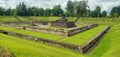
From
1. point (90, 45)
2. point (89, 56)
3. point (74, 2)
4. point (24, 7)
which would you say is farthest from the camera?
point (74, 2)

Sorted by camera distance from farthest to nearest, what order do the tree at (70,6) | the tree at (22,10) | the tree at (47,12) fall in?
the tree at (70,6) → the tree at (47,12) → the tree at (22,10)

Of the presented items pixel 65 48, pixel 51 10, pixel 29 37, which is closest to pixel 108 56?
pixel 65 48

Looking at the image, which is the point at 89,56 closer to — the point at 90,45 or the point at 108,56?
the point at 108,56

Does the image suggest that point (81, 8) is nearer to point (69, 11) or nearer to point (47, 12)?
point (69, 11)

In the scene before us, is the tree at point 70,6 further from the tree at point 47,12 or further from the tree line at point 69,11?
the tree at point 47,12

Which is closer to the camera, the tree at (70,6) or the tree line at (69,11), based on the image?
the tree line at (69,11)

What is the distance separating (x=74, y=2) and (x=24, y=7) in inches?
800

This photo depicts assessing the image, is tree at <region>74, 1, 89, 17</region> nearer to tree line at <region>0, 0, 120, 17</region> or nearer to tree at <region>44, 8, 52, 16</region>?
tree line at <region>0, 0, 120, 17</region>

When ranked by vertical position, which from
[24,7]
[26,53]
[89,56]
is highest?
[24,7]

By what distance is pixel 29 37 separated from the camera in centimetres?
2450

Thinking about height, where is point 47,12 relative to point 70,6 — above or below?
below

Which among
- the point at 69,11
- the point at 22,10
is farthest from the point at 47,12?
the point at 22,10

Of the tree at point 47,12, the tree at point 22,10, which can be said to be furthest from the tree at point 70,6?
the tree at point 22,10

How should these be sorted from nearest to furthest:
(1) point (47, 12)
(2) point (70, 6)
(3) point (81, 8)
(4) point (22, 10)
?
1. (4) point (22, 10)
2. (3) point (81, 8)
3. (1) point (47, 12)
4. (2) point (70, 6)
